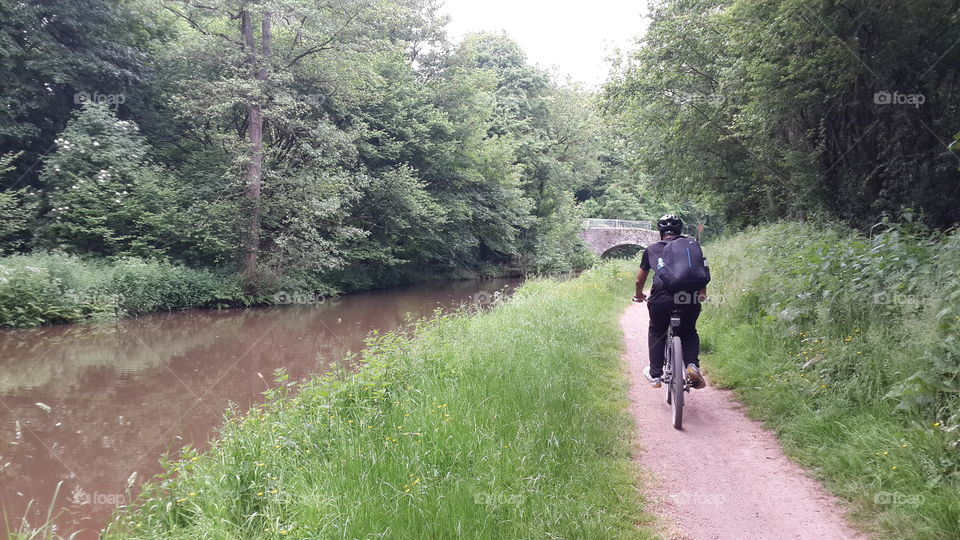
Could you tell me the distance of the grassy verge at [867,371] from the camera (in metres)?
3.17

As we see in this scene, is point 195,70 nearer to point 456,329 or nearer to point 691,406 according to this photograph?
point 456,329

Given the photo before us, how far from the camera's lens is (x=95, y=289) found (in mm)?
14211

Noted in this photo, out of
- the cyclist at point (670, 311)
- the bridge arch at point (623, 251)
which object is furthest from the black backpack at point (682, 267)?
the bridge arch at point (623, 251)

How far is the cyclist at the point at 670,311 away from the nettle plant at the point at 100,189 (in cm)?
1623

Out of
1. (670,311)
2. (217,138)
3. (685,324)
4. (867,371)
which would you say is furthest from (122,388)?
(217,138)

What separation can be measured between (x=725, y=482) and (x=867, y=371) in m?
1.69

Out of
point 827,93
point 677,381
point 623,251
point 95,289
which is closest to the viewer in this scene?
point 677,381

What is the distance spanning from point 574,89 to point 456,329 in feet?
124

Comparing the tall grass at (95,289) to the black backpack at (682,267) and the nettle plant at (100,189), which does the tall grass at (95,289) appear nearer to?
the nettle plant at (100,189)

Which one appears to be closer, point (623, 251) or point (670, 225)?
point (670, 225)

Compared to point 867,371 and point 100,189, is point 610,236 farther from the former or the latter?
point 867,371

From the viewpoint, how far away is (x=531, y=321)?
8680 mm

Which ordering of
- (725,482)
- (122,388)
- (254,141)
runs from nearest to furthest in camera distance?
(725,482) < (122,388) < (254,141)

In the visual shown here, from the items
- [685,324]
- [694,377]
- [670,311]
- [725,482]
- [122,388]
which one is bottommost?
[122,388]
